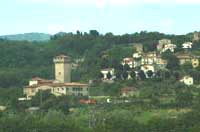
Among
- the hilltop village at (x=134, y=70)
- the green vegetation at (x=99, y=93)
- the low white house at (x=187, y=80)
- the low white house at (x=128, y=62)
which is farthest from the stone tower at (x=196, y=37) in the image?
the low white house at (x=187, y=80)

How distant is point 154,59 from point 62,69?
715 centimetres

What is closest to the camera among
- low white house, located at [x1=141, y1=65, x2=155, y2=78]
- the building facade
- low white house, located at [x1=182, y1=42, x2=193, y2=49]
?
the building facade

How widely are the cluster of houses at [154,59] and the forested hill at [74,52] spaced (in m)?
0.86

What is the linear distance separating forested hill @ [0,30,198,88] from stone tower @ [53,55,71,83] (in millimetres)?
769

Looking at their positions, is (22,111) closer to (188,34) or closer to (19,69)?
(19,69)

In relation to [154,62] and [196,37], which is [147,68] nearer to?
[154,62]

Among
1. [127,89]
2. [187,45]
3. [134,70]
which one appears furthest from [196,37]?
[127,89]

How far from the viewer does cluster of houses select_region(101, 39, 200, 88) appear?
58281mm

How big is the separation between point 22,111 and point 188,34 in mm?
38576

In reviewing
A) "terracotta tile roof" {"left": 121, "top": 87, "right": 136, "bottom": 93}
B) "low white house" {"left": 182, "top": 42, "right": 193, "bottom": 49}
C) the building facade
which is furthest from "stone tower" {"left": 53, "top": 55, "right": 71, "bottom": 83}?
"low white house" {"left": 182, "top": 42, "right": 193, "bottom": 49}

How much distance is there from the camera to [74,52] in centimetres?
7344

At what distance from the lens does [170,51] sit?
66.9 metres

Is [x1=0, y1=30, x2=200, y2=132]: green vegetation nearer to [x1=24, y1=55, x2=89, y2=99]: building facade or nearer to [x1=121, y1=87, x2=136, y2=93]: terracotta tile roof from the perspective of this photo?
[x1=121, y1=87, x2=136, y2=93]: terracotta tile roof

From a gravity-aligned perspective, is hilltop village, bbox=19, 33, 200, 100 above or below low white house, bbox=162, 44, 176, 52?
below
